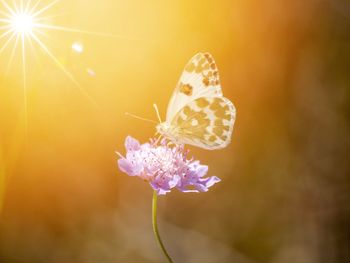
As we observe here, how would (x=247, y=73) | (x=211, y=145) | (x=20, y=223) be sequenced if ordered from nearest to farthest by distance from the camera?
(x=211, y=145), (x=20, y=223), (x=247, y=73)

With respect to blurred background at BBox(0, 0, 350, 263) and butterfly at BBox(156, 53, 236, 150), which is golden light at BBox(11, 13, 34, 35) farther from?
butterfly at BBox(156, 53, 236, 150)

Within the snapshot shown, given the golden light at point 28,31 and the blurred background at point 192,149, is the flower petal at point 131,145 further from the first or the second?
the blurred background at point 192,149

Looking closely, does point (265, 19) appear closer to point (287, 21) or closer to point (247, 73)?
point (287, 21)

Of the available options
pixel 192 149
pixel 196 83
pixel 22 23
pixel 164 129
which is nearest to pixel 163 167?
pixel 164 129

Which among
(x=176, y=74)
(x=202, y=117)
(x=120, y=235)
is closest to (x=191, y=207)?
(x=120, y=235)

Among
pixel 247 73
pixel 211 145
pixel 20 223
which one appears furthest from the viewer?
pixel 247 73

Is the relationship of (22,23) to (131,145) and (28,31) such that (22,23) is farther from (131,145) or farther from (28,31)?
(131,145)

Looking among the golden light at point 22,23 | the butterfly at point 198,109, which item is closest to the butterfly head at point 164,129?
the butterfly at point 198,109

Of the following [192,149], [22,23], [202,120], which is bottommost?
[202,120]
